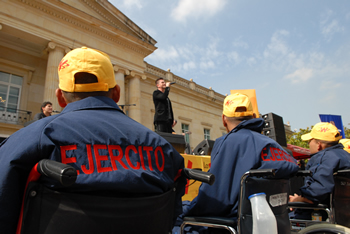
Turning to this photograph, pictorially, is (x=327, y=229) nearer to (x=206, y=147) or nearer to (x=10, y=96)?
(x=206, y=147)

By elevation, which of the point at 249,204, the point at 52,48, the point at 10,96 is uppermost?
the point at 52,48

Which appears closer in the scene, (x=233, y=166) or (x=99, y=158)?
(x=99, y=158)

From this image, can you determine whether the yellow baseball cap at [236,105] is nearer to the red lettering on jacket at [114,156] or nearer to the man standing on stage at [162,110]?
the red lettering on jacket at [114,156]

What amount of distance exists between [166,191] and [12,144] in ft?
2.32

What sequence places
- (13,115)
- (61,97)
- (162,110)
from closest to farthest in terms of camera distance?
(61,97)
(162,110)
(13,115)

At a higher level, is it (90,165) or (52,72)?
(52,72)

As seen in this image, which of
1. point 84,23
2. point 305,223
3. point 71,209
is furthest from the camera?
point 84,23

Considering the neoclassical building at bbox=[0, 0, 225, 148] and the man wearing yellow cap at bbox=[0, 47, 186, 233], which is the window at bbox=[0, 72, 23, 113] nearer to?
Answer: the neoclassical building at bbox=[0, 0, 225, 148]

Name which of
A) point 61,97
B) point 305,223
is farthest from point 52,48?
point 305,223

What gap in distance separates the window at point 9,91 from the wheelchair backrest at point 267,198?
1395 cm

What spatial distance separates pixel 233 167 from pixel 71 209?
4.25 ft

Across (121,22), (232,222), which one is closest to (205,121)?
(121,22)

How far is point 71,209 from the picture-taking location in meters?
0.91

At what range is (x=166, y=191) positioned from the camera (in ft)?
4.06
